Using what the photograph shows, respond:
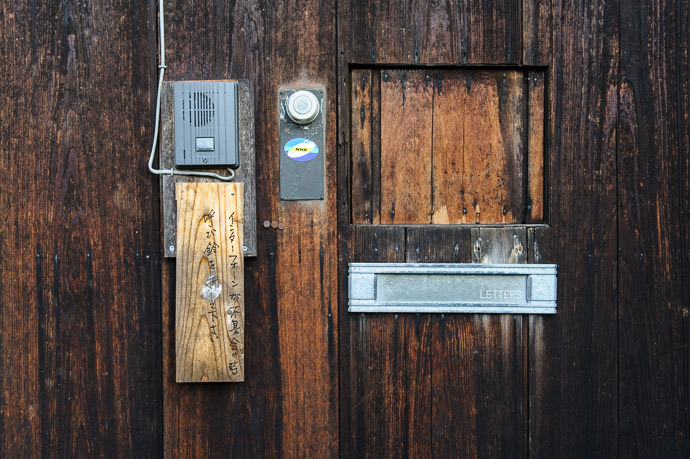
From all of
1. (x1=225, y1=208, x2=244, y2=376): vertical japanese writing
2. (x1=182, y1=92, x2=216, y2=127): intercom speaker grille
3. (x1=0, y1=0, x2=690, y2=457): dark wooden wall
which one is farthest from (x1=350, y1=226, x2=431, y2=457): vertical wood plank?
(x1=182, y1=92, x2=216, y2=127): intercom speaker grille

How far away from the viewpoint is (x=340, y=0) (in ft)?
5.51

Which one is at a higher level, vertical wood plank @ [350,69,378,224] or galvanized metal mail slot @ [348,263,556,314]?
vertical wood plank @ [350,69,378,224]

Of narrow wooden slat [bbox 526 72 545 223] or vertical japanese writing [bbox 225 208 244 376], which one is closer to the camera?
vertical japanese writing [bbox 225 208 244 376]

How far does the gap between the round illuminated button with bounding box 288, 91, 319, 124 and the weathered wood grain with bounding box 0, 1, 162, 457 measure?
1.47 ft

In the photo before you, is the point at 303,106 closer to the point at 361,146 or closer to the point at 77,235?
the point at 361,146

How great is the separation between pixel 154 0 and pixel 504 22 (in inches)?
42.5

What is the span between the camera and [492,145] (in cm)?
172

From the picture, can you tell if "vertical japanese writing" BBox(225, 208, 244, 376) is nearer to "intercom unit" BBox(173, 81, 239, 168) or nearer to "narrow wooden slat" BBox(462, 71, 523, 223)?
"intercom unit" BBox(173, 81, 239, 168)

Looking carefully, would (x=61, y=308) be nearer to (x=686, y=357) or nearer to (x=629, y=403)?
(x=629, y=403)

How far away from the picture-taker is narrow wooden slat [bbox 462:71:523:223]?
5.64 ft

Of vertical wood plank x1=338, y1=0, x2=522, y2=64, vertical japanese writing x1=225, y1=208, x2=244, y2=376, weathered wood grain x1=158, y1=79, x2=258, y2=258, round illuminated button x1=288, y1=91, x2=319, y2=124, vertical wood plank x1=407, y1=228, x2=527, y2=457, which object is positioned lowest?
vertical wood plank x1=407, y1=228, x2=527, y2=457

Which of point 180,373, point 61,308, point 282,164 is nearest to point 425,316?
point 282,164

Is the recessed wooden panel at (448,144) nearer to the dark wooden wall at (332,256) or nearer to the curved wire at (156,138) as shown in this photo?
the dark wooden wall at (332,256)

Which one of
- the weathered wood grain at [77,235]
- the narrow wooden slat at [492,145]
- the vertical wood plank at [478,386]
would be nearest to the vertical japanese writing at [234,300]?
the weathered wood grain at [77,235]
